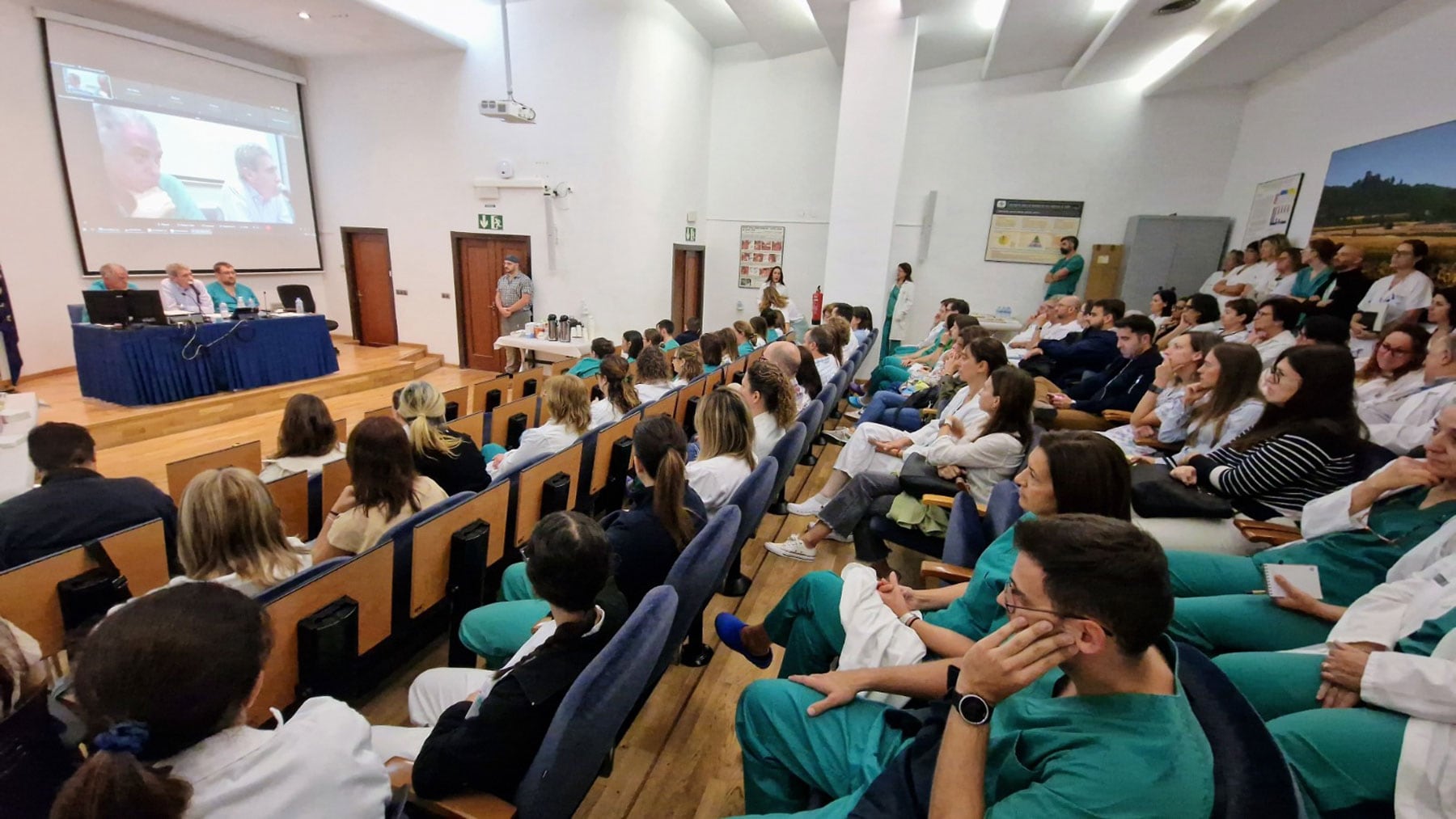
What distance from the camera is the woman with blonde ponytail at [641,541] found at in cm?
165

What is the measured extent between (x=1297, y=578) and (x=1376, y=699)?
0.55 meters

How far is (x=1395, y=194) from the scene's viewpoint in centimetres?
377

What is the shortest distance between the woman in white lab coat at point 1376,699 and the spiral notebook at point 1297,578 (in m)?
0.17

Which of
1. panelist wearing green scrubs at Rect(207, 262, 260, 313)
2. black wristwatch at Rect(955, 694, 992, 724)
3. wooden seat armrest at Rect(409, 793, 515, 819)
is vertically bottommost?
wooden seat armrest at Rect(409, 793, 515, 819)

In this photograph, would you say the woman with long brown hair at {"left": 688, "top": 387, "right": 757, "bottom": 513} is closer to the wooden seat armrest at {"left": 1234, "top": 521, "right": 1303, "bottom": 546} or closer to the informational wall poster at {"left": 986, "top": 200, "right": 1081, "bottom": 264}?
the wooden seat armrest at {"left": 1234, "top": 521, "right": 1303, "bottom": 546}

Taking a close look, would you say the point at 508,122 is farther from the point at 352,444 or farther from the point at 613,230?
the point at 352,444

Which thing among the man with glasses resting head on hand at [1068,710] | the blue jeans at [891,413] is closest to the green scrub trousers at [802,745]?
the man with glasses resting head on hand at [1068,710]

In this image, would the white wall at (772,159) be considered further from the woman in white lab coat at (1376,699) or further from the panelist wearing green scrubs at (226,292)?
the woman in white lab coat at (1376,699)

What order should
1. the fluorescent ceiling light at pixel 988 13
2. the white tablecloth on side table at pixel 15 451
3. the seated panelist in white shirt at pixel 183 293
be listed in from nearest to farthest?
the white tablecloth on side table at pixel 15 451, the fluorescent ceiling light at pixel 988 13, the seated panelist in white shirt at pixel 183 293

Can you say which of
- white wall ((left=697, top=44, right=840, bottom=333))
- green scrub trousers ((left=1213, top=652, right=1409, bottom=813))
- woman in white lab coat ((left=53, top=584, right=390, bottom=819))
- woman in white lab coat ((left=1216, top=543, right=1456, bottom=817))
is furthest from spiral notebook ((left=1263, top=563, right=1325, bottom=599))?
white wall ((left=697, top=44, right=840, bottom=333))

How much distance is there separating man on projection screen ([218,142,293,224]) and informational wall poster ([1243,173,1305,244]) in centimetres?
1126

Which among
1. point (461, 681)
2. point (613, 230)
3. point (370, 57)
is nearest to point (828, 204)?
point (613, 230)

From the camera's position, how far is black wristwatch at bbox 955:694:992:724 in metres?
0.90

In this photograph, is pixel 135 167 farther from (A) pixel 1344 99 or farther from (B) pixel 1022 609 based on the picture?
(A) pixel 1344 99
